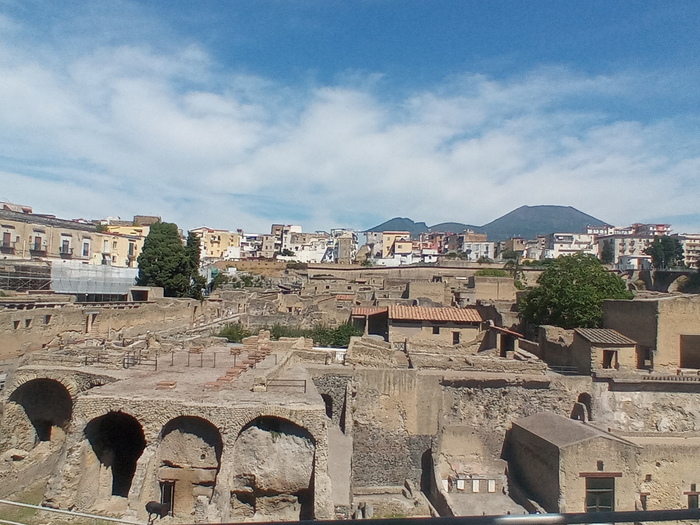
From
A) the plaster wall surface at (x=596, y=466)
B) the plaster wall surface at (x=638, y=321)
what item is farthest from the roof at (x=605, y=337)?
the plaster wall surface at (x=596, y=466)

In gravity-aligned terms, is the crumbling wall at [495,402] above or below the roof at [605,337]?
below

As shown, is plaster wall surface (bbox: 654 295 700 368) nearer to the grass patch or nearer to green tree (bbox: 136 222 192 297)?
the grass patch

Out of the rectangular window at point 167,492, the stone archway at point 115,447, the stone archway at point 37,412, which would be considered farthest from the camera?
the stone archway at point 37,412

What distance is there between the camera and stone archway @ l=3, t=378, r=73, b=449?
43.7 feet

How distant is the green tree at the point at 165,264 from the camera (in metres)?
38.4

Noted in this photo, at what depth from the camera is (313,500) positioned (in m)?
9.97

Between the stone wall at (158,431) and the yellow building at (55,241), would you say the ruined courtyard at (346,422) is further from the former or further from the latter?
the yellow building at (55,241)

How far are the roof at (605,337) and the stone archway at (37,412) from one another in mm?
17750

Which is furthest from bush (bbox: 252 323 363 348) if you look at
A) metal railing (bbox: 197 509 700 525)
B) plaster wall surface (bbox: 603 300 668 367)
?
metal railing (bbox: 197 509 700 525)

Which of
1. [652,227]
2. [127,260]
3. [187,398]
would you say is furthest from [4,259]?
[652,227]

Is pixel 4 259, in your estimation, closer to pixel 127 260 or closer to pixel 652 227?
pixel 127 260

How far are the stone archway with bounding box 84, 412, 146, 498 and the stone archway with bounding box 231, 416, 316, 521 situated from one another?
2860 mm

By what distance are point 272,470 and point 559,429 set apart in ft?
30.8

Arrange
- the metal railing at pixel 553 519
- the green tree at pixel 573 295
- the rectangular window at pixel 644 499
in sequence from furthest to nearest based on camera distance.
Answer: the green tree at pixel 573 295, the rectangular window at pixel 644 499, the metal railing at pixel 553 519
